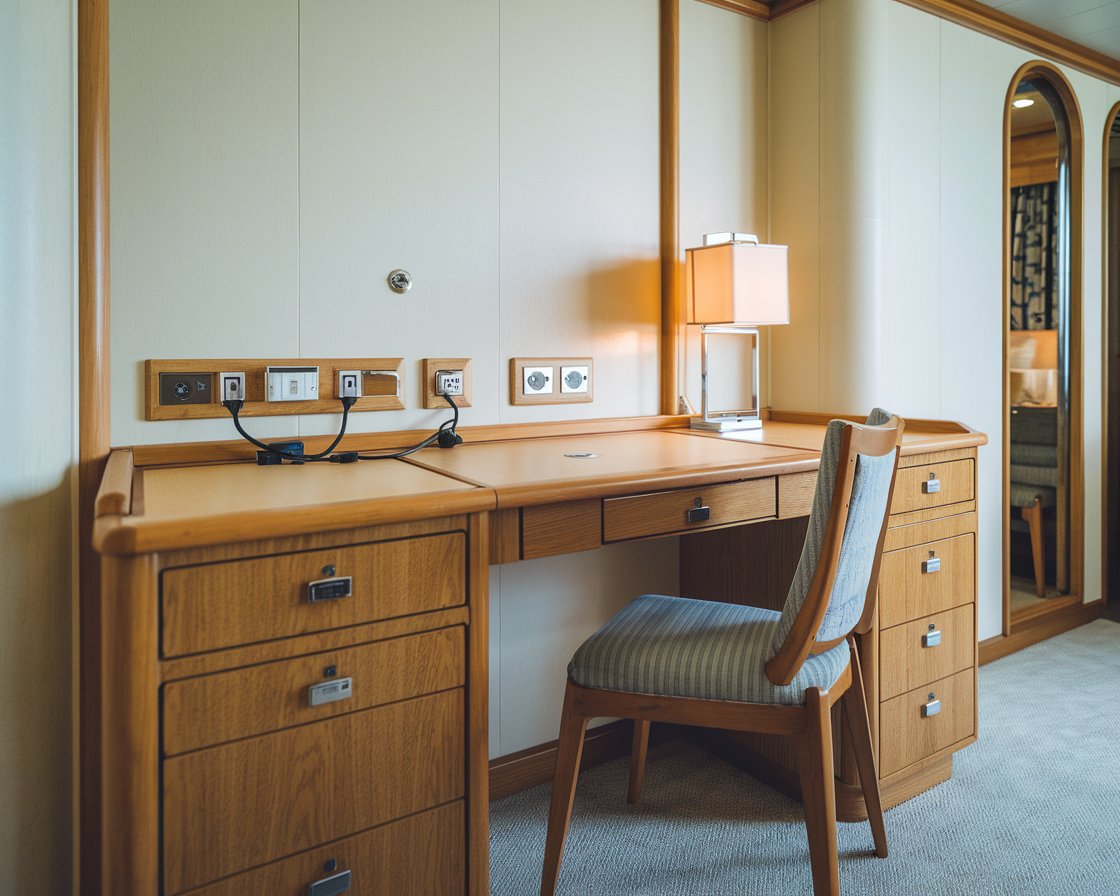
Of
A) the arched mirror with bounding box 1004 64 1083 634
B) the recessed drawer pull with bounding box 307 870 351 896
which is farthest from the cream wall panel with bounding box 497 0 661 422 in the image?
the arched mirror with bounding box 1004 64 1083 634

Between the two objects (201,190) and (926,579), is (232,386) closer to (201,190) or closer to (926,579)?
(201,190)

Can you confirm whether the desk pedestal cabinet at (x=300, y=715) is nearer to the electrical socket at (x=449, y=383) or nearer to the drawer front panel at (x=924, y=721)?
the electrical socket at (x=449, y=383)

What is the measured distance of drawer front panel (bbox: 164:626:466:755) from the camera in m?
1.11

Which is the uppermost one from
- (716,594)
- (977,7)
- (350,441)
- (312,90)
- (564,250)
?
(977,7)

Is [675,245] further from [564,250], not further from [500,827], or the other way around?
[500,827]

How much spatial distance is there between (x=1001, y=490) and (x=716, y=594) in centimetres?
134

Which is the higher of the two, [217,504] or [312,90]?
[312,90]

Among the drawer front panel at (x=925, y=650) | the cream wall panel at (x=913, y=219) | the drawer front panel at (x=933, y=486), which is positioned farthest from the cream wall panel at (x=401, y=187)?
the cream wall panel at (x=913, y=219)

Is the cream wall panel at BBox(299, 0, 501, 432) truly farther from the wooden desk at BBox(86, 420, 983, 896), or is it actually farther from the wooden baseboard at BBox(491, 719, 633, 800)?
the wooden baseboard at BBox(491, 719, 633, 800)

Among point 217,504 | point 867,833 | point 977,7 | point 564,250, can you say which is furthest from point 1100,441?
point 217,504

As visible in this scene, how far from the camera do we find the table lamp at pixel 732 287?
213cm

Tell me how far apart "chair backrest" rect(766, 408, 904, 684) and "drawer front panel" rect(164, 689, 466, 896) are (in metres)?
0.56

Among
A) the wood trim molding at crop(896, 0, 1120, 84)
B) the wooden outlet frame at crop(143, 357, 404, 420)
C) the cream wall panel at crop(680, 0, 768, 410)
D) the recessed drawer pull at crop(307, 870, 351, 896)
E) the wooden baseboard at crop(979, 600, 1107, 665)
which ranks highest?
the wood trim molding at crop(896, 0, 1120, 84)

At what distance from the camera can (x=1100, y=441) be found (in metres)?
3.28
